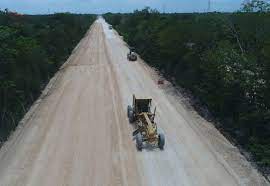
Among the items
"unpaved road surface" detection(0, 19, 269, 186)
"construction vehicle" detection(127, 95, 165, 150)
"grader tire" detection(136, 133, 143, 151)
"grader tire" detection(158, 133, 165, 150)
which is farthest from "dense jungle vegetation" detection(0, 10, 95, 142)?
"grader tire" detection(158, 133, 165, 150)

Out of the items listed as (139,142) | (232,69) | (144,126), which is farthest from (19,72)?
(232,69)

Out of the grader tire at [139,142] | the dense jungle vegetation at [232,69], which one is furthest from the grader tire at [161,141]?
the dense jungle vegetation at [232,69]

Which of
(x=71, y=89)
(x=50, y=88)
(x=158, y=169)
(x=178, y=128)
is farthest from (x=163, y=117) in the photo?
(x=50, y=88)

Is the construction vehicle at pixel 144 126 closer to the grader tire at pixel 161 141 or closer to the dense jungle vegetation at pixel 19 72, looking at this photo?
the grader tire at pixel 161 141

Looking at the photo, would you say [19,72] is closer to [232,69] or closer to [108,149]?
[108,149]

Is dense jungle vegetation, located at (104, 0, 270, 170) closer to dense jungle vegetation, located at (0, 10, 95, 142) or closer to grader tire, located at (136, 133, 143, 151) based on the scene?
grader tire, located at (136, 133, 143, 151)

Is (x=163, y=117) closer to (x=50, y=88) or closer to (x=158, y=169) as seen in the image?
(x=158, y=169)
